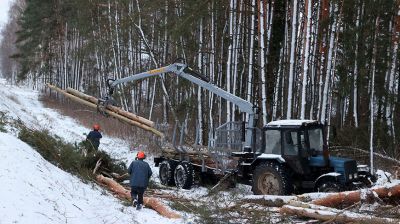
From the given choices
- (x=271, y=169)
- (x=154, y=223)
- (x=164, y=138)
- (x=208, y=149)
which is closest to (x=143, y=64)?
(x=164, y=138)

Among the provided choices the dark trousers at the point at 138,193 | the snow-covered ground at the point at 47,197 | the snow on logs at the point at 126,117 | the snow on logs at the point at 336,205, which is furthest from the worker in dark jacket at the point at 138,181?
the snow on logs at the point at 126,117

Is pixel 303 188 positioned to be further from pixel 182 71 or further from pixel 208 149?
pixel 182 71

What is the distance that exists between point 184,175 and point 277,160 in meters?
3.07

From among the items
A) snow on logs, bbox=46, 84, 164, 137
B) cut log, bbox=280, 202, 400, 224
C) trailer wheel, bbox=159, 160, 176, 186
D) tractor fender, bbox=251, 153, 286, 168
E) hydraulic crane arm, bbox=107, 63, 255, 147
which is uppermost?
hydraulic crane arm, bbox=107, 63, 255, 147

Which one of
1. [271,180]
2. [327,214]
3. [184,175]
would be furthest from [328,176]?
[184,175]

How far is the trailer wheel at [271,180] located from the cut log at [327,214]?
5.94 ft

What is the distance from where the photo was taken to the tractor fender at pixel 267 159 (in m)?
10.9

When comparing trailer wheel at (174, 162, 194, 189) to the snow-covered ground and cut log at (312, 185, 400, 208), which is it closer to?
the snow-covered ground

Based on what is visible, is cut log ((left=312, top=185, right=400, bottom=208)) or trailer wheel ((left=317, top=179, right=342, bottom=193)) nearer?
cut log ((left=312, top=185, right=400, bottom=208))

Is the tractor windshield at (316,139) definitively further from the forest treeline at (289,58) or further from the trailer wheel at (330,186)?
the trailer wheel at (330,186)

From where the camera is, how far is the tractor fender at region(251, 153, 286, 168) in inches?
431

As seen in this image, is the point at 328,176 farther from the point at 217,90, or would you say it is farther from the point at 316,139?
the point at 217,90

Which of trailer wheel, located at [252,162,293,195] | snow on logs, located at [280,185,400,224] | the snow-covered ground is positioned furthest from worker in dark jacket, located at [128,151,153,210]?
snow on logs, located at [280,185,400,224]

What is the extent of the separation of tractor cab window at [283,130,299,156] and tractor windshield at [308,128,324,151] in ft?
1.23
